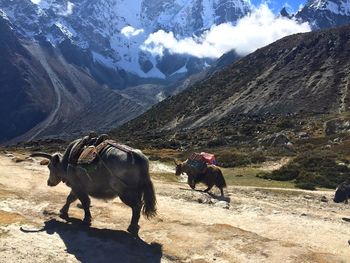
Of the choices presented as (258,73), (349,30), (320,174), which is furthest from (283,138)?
(349,30)

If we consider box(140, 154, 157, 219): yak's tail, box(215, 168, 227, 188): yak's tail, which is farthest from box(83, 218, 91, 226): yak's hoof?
box(215, 168, 227, 188): yak's tail

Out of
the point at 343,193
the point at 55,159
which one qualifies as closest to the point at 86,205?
the point at 55,159

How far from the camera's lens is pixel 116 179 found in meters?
15.0

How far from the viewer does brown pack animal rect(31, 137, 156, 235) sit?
14797 millimetres

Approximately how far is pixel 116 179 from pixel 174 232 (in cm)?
233

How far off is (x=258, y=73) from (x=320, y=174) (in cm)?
12465

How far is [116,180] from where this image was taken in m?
15.0

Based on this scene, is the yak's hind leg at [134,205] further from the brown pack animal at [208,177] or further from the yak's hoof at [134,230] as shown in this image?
the brown pack animal at [208,177]

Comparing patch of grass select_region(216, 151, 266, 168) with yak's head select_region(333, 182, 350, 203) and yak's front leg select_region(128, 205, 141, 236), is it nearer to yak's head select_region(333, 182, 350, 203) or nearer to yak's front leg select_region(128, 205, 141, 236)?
yak's head select_region(333, 182, 350, 203)

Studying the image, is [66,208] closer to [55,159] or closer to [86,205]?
[86,205]

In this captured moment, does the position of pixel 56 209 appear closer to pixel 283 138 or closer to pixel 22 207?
pixel 22 207

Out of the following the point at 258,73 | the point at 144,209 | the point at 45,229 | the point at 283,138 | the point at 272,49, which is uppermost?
the point at 272,49

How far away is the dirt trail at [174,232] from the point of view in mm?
13656

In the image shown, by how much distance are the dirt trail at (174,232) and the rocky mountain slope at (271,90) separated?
3419 inches
